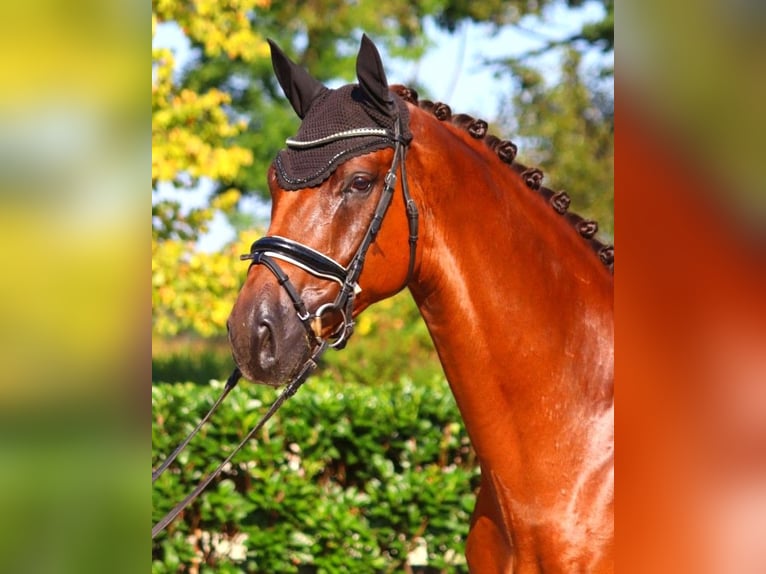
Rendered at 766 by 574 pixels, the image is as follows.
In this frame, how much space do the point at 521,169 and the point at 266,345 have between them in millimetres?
1050

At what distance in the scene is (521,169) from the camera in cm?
288

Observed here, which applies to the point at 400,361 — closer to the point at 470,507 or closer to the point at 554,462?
the point at 470,507

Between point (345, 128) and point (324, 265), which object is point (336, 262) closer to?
point (324, 265)

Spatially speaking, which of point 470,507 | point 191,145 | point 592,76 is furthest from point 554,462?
point 592,76

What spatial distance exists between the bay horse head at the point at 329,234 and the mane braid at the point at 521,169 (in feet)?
0.91

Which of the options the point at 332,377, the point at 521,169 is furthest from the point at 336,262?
the point at 332,377

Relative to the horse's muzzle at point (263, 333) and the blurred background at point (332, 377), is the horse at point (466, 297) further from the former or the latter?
the blurred background at point (332, 377)

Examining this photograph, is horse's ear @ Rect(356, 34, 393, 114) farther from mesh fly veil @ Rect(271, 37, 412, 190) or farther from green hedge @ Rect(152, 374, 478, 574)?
green hedge @ Rect(152, 374, 478, 574)

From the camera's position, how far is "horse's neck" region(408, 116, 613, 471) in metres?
2.56

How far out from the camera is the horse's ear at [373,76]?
8.20 feet

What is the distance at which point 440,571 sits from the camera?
5.71 meters

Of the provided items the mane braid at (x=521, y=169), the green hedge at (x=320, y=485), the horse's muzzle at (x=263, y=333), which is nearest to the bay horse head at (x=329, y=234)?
the horse's muzzle at (x=263, y=333)

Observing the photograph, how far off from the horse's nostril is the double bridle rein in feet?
0.30
